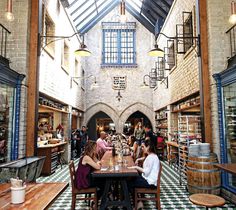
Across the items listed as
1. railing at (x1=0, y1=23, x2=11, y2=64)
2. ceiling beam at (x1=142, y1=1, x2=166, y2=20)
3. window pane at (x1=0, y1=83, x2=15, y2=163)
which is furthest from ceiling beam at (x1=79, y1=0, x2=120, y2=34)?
window pane at (x1=0, y1=83, x2=15, y2=163)

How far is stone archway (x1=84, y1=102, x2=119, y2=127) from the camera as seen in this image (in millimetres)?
14242

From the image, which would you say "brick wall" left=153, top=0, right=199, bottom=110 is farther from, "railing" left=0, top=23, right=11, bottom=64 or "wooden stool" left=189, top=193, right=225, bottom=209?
"railing" left=0, top=23, right=11, bottom=64

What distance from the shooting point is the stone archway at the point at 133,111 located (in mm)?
14219

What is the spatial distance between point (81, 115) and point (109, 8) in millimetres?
6833

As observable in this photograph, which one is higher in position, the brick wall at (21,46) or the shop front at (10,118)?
the brick wall at (21,46)

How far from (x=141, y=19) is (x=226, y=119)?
422 inches

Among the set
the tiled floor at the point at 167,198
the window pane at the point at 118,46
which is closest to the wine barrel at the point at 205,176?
the tiled floor at the point at 167,198

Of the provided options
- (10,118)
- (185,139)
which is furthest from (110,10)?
(10,118)

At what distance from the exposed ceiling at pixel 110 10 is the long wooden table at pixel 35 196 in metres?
8.39

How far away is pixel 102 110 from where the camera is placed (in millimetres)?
14336

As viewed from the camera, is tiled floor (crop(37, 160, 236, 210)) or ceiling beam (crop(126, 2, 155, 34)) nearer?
tiled floor (crop(37, 160, 236, 210))

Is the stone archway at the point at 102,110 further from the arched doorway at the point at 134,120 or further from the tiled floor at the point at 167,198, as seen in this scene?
the tiled floor at the point at 167,198

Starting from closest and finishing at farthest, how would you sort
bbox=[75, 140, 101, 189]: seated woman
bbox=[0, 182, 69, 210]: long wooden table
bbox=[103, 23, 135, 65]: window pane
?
1. bbox=[0, 182, 69, 210]: long wooden table
2. bbox=[75, 140, 101, 189]: seated woman
3. bbox=[103, 23, 135, 65]: window pane

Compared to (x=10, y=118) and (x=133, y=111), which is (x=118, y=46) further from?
(x=10, y=118)
